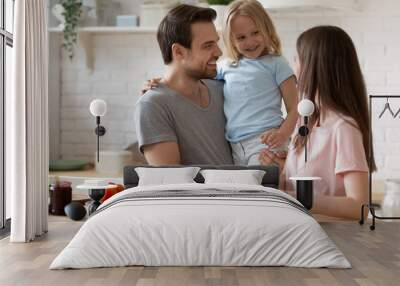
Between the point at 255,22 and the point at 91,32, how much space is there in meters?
1.93

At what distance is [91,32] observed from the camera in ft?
22.4

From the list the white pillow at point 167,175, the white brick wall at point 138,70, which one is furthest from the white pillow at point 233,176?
the white brick wall at point 138,70

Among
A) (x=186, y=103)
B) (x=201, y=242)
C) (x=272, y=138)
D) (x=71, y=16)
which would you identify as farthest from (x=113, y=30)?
(x=201, y=242)

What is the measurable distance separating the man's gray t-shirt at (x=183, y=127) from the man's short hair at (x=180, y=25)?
36 cm

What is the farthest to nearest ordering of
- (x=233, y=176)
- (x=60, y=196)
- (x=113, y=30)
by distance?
(x=113, y=30)
(x=60, y=196)
(x=233, y=176)

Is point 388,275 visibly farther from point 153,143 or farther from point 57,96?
point 57,96

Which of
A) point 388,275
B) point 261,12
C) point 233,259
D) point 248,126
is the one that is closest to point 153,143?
point 248,126

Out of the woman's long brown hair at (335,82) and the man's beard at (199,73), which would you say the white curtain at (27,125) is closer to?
the man's beard at (199,73)

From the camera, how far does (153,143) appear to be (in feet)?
18.0

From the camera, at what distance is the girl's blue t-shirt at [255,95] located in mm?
5461

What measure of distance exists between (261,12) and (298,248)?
2.29 metres

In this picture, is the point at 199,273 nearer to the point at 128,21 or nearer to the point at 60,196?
the point at 60,196

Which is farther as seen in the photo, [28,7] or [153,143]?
[153,143]

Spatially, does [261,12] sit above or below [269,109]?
above
